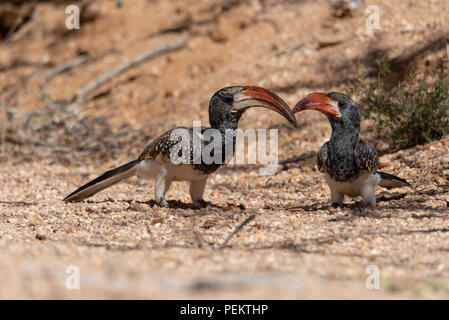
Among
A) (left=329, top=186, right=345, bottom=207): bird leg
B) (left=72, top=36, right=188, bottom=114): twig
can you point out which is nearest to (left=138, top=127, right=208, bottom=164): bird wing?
(left=329, top=186, right=345, bottom=207): bird leg

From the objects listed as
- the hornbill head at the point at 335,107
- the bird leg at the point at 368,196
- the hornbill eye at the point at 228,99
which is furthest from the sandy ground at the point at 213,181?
the hornbill eye at the point at 228,99

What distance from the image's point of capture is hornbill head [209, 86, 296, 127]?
551 centimetres

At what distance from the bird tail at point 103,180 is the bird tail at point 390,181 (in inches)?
87.7

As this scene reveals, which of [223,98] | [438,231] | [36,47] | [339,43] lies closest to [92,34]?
[36,47]

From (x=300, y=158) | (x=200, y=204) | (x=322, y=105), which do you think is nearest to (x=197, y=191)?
(x=200, y=204)

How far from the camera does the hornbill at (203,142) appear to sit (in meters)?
5.42

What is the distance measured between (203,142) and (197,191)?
575mm

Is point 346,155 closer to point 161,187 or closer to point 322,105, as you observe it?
point 322,105

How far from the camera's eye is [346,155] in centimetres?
514

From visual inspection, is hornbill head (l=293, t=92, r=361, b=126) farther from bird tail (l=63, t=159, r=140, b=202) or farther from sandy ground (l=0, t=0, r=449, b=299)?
bird tail (l=63, t=159, r=140, b=202)

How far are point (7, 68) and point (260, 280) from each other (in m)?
10.5

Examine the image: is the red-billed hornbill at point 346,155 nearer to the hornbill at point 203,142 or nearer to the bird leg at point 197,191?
the hornbill at point 203,142
